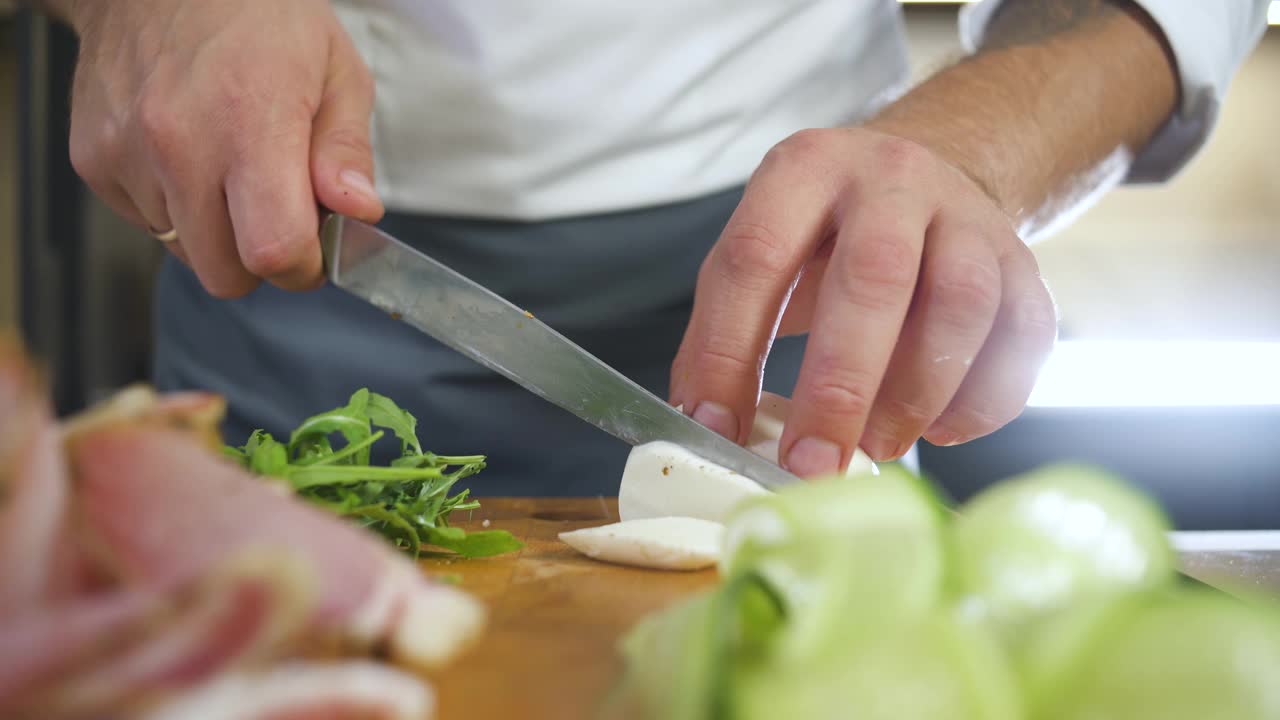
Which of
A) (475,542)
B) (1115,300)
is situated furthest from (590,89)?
(1115,300)

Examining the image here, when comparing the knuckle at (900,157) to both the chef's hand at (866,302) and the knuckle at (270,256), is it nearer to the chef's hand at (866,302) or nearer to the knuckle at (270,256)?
the chef's hand at (866,302)

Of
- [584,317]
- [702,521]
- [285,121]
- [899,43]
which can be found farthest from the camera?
[899,43]

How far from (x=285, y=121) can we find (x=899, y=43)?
41.3 inches

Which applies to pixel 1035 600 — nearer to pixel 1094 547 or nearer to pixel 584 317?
pixel 1094 547

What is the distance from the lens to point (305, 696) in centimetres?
38

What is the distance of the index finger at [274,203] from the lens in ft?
3.42

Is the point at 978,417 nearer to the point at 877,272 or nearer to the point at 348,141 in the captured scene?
the point at 877,272

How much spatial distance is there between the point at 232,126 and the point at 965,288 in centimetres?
76

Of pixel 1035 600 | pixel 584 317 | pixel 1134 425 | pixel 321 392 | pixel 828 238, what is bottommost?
pixel 1134 425

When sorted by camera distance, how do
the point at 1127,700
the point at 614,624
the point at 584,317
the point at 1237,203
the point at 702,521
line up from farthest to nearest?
the point at 1237,203 → the point at 584,317 → the point at 702,521 → the point at 614,624 → the point at 1127,700

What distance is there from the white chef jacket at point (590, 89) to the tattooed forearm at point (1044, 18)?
0.06 m

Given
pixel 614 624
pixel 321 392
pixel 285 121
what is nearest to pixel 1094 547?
pixel 614 624

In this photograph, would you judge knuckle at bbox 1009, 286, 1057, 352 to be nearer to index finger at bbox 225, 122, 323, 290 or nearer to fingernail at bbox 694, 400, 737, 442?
fingernail at bbox 694, 400, 737, 442

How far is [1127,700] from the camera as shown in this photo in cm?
41
